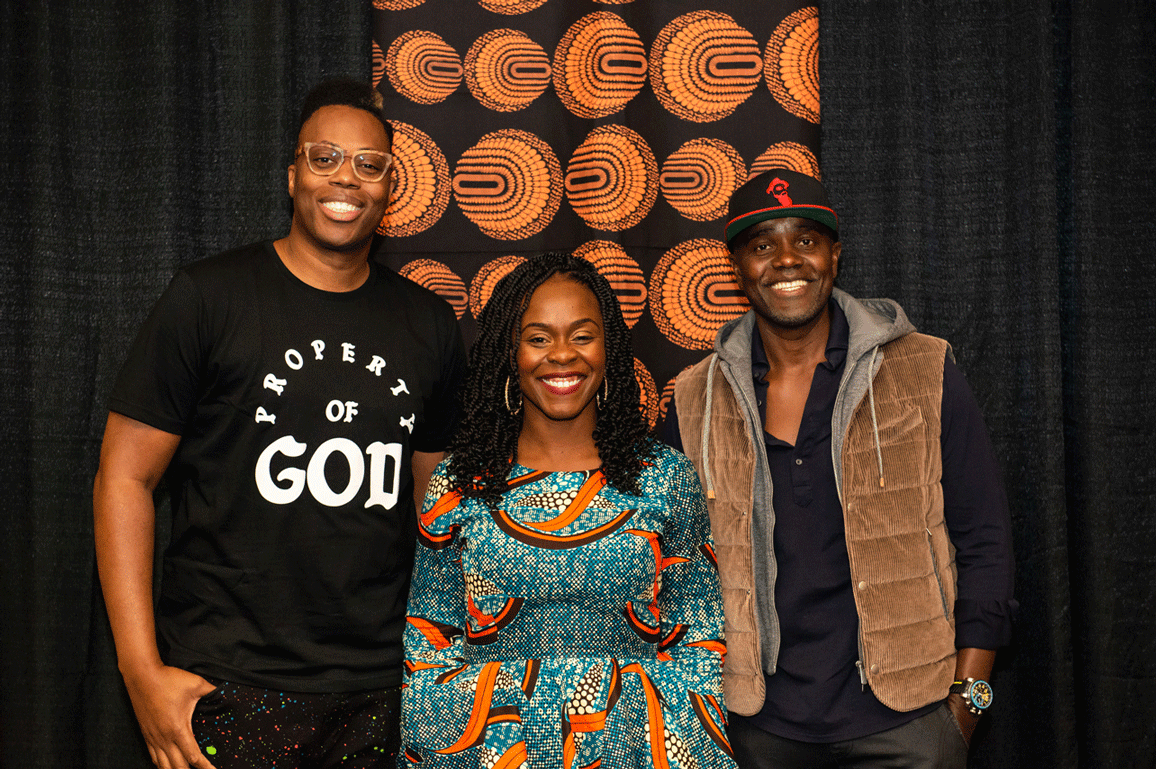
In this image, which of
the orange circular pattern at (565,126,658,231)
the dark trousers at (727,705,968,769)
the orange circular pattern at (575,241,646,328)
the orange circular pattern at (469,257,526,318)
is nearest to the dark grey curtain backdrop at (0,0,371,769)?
the orange circular pattern at (469,257,526,318)

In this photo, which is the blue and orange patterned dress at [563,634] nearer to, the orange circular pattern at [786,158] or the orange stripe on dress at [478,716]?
the orange stripe on dress at [478,716]

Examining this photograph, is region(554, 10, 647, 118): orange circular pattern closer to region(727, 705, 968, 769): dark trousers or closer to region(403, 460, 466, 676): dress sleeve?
region(403, 460, 466, 676): dress sleeve

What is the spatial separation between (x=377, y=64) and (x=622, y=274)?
100 centimetres

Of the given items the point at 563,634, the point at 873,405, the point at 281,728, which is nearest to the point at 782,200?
the point at 873,405

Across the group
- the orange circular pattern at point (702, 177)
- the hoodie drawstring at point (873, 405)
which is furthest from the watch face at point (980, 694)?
the orange circular pattern at point (702, 177)

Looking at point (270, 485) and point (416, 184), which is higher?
point (416, 184)

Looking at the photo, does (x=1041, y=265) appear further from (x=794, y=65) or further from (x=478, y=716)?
(x=478, y=716)

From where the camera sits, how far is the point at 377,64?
7.91 feet

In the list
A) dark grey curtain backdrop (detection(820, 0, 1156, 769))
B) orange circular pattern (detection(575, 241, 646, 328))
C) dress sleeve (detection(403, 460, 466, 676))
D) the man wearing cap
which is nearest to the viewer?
dress sleeve (detection(403, 460, 466, 676))

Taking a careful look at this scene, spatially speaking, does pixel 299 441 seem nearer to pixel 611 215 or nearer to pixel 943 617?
pixel 611 215

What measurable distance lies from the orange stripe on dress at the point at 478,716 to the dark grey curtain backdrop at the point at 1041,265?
5.16 ft

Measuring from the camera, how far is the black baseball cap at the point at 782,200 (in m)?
1.78

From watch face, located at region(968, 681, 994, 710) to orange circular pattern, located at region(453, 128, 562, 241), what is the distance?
64.3 inches

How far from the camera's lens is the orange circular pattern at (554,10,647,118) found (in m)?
2.37
